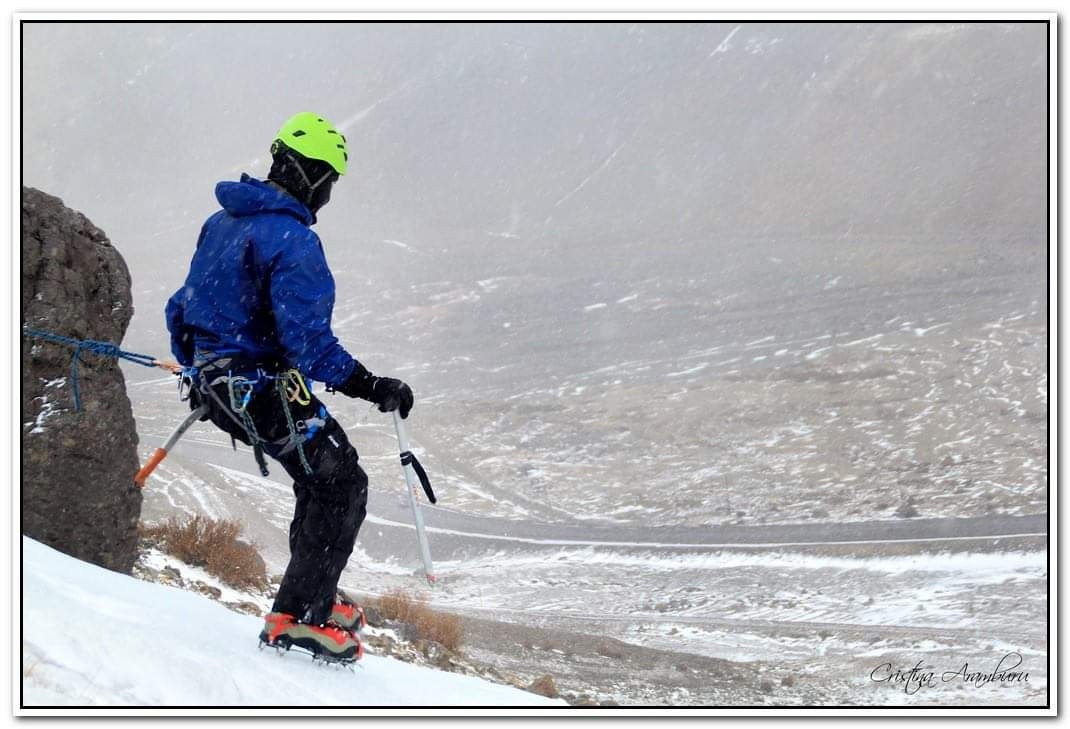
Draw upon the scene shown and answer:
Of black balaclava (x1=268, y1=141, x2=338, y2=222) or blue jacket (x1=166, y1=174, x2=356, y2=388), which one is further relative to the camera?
black balaclava (x1=268, y1=141, x2=338, y2=222)

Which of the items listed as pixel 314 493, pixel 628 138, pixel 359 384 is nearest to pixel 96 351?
pixel 314 493

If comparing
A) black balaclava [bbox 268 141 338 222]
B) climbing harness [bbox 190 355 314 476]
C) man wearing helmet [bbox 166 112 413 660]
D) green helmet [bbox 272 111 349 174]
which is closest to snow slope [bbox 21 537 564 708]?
man wearing helmet [bbox 166 112 413 660]

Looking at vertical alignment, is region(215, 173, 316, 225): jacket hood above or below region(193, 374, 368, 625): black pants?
above

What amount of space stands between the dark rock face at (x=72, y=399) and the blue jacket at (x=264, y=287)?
1.79 metres

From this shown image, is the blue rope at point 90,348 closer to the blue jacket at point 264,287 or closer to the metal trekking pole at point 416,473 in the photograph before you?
the blue jacket at point 264,287

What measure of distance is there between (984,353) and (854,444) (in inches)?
337

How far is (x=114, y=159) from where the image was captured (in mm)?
71500

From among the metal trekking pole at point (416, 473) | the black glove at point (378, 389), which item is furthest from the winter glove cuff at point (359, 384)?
the metal trekking pole at point (416, 473)

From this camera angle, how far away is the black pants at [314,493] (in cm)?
415

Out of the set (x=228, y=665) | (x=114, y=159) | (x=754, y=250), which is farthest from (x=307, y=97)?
(x=228, y=665)

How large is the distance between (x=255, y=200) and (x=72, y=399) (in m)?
2.29

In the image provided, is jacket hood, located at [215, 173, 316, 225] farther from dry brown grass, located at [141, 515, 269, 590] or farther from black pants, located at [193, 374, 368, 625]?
dry brown grass, located at [141, 515, 269, 590]

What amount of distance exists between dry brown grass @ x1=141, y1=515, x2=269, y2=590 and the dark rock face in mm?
1618

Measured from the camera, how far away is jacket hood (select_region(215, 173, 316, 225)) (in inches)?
156
